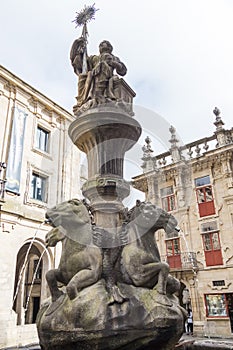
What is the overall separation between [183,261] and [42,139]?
12.5 meters

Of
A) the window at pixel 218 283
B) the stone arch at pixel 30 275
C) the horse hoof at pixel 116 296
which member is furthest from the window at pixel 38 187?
the horse hoof at pixel 116 296

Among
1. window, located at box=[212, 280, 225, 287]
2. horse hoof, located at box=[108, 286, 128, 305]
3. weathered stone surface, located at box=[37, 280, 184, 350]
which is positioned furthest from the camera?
window, located at box=[212, 280, 225, 287]

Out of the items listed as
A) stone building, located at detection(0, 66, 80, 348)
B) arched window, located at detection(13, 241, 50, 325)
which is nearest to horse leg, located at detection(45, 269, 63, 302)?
stone building, located at detection(0, 66, 80, 348)

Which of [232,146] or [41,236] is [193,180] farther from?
[41,236]

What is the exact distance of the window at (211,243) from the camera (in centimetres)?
1914

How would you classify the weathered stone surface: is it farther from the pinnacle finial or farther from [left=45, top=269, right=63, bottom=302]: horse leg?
the pinnacle finial

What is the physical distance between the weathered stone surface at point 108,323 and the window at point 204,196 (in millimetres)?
18132

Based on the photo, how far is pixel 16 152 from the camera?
14180 millimetres

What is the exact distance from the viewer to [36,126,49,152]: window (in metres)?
16.3

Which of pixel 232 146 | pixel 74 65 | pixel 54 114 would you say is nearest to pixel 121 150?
pixel 74 65

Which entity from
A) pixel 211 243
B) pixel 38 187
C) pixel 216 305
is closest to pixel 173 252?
pixel 211 243

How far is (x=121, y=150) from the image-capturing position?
529 cm

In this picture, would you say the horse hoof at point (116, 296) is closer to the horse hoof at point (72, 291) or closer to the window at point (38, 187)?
the horse hoof at point (72, 291)

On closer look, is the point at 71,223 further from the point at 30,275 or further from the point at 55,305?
the point at 30,275
